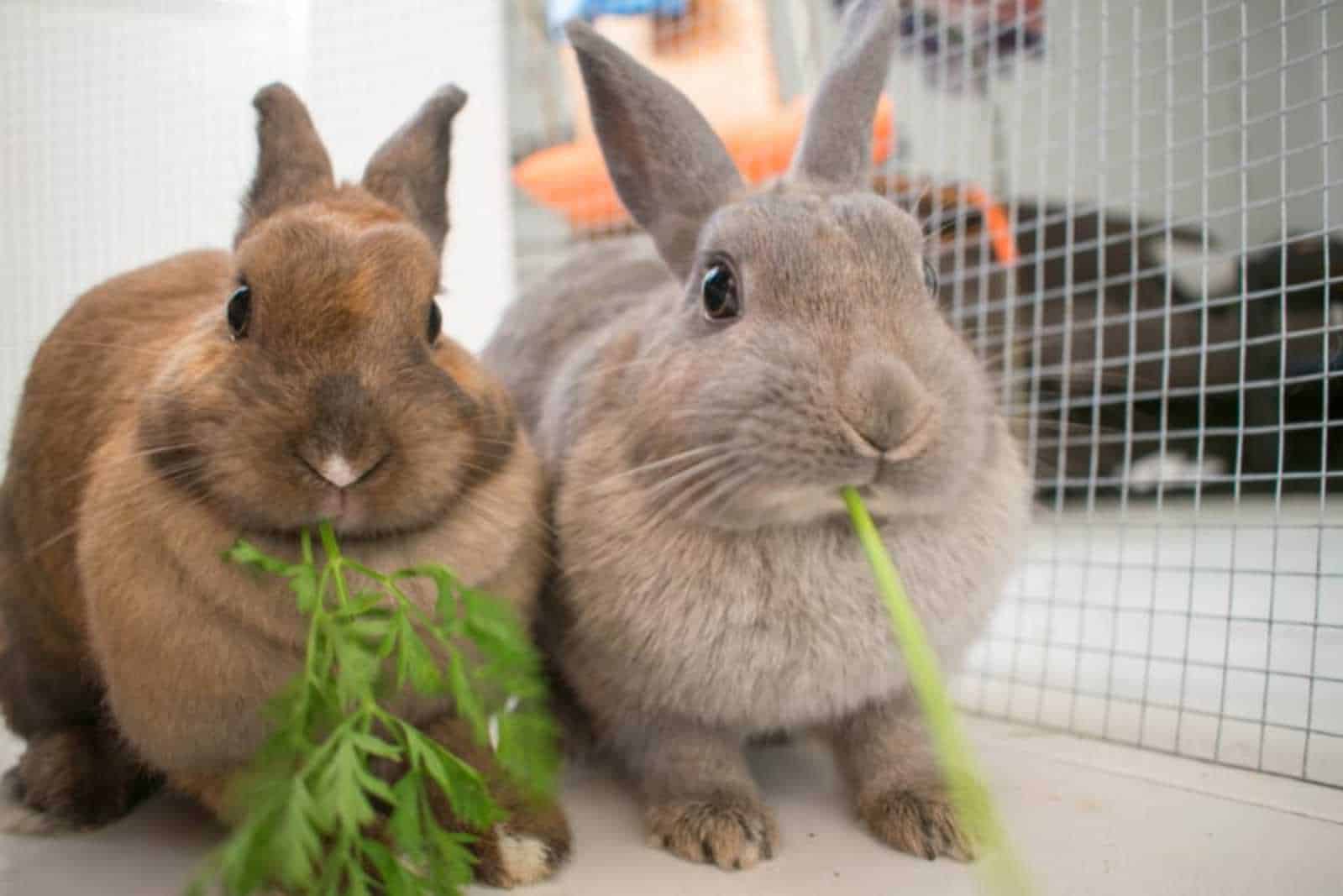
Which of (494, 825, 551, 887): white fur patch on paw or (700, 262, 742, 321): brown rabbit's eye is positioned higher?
(700, 262, 742, 321): brown rabbit's eye

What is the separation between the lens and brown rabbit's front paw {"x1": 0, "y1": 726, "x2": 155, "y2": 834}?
1502 millimetres

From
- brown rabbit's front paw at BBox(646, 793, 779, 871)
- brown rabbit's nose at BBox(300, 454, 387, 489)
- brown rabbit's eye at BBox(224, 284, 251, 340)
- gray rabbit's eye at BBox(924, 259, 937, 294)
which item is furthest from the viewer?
gray rabbit's eye at BBox(924, 259, 937, 294)

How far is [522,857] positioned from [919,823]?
52cm

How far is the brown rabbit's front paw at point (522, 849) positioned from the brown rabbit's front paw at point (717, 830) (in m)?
0.14

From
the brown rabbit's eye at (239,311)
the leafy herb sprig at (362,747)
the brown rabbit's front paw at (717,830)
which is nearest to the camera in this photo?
the leafy herb sprig at (362,747)

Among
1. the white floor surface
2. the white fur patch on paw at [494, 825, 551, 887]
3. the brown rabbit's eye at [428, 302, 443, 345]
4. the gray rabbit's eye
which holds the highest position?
the gray rabbit's eye

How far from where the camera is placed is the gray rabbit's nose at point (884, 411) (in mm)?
1273

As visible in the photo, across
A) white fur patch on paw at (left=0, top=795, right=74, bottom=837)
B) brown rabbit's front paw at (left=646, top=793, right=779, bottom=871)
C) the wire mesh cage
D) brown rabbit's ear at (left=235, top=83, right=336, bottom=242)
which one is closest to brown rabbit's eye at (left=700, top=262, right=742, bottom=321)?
the wire mesh cage

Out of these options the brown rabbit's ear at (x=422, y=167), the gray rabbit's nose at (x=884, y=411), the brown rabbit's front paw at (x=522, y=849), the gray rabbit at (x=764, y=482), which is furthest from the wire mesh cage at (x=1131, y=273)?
the brown rabbit's front paw at (x=522, y=849)

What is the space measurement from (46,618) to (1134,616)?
254cm

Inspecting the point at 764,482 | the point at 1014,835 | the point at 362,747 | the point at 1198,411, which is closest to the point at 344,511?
the point at 362,747

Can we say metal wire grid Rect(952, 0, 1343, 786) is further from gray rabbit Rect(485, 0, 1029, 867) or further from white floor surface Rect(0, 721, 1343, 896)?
gray rabbit Rect(485, 0, 1029, 867)

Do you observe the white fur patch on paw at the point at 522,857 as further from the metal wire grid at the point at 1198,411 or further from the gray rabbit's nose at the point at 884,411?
the metal wire grid at the point at 1198,411

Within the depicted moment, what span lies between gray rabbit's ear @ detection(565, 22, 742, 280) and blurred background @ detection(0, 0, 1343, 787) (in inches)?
14.3
